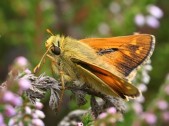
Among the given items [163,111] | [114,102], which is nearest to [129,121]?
[163,111]

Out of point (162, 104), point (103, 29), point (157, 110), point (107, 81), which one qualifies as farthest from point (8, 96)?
point (103, 29)

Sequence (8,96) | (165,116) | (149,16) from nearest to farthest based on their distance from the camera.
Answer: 1. (8,96)
2. (165,116)
3. (149,16)

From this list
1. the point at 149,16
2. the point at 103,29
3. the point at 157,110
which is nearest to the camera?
the point at 157,110

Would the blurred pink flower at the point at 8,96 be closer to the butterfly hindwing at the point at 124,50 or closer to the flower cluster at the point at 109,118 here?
the flower cluster at the point at 109,118

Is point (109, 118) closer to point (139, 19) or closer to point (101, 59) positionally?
point (101, 59)

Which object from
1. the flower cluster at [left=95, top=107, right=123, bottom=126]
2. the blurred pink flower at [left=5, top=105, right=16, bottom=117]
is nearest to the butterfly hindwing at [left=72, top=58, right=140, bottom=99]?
the flower cluster at [left=95, top=107, right=123, bottom=126]

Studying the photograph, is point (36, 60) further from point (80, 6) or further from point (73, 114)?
point (73, 114)

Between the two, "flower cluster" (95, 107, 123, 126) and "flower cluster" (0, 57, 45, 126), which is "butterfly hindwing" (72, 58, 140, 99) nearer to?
"flower cluster" (95, 107, 123, 126)

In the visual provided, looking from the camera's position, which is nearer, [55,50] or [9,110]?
[9,110]
